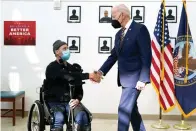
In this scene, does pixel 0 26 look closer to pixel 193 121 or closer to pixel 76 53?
pixel 76 53

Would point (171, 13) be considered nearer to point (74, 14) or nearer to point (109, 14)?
point (109, 14)

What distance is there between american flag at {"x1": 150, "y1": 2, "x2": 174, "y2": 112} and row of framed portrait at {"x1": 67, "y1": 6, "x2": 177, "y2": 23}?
0.52 metres

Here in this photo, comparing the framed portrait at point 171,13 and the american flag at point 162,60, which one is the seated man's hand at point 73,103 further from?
the framed portrait at point 171,13

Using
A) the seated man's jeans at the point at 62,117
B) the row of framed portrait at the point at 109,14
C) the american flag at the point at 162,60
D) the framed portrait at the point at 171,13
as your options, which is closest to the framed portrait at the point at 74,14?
the row of framed portrait at the point at 109,14

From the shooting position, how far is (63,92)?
2.86 meters

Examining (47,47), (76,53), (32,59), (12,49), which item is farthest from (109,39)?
(12,49)

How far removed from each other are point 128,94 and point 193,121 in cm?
228

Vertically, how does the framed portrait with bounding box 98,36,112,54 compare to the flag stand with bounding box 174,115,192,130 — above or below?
above

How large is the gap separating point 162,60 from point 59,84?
1.84 metres

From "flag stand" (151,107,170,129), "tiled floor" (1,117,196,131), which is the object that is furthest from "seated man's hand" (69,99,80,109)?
"flag stand" (151,107,170,129)

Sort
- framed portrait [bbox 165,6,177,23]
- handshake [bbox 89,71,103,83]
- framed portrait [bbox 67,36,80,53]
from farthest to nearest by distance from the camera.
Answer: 1. framed portrait [bbox 67,36,80,53]
2. framed portrait [bbox 165,6,177,23]
3. handshake [bbox 89,71,103,83]

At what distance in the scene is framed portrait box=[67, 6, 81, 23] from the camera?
465 centimetres

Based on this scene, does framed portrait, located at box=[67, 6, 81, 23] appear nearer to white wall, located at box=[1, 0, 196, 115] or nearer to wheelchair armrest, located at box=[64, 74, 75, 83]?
white wall, located at box=[1, 0, 196, 115]

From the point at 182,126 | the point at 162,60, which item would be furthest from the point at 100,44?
the point at 182,126
